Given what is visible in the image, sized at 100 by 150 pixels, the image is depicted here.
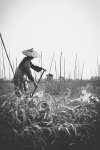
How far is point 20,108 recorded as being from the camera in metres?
2.68

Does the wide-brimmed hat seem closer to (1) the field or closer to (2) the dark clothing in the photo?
(2) the dark clothing

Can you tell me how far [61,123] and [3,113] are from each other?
998 mm

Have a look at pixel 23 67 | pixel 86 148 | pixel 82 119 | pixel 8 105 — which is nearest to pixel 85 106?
pixel 82 119

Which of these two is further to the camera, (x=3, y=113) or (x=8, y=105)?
(x=8, y=105)

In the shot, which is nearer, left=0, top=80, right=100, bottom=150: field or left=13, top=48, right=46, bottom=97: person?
left=0, top=80, right=100, bottom=150: field

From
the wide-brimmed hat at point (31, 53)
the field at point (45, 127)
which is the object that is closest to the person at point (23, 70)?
the wide-brimmed hat at point (31, 53)

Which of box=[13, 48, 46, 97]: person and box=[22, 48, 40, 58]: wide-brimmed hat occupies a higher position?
box=[22, 48, 40, 58]: wide-brimmed hat

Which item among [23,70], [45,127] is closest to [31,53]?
[23,70]

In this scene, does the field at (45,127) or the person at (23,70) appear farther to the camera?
the person at (23,70)

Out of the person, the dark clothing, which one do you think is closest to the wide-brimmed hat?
the person

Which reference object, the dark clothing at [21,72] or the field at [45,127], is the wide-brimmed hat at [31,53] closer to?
the dark clothing at [21,72]

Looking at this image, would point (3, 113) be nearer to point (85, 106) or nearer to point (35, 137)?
point (35, 137)

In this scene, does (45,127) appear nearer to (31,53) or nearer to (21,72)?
(21,72)

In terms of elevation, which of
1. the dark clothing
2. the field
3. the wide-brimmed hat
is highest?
the wide-brimmed hat
